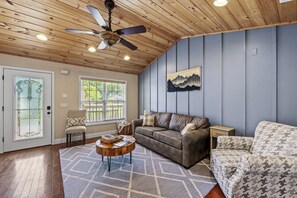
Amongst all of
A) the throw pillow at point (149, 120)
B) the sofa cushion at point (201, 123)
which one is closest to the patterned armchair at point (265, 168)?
the sofa cushion at point (201, 123)

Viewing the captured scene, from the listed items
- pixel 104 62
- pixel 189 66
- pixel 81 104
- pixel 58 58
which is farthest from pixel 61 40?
pixel 189 66

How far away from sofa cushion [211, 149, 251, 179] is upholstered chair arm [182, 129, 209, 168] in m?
0.50

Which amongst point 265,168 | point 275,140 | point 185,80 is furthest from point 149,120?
point 265,168

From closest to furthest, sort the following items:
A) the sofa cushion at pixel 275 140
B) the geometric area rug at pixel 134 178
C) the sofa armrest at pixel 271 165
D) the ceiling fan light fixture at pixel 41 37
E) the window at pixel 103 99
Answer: the sofa armrest at pixel 271 165
the sofa cushion at pixel 275 140
the geometric area rug at pixel 134 178
the ceiling fan light fixture at pixel 41 37
the window at pixel 103 99

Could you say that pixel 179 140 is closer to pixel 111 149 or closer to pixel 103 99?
pixel 111 149

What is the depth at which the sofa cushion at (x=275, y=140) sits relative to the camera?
1.84 m

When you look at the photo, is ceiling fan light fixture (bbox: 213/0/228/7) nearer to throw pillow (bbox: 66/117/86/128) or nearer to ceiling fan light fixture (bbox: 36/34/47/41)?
ceiling fan light fixture (bbox: 36/34/47/41)

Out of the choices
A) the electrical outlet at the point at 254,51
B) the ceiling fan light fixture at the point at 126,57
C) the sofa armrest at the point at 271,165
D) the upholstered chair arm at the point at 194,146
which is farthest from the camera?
the ceiling fan light fixture at the point at 126,57

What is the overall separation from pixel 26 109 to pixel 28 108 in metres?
0.05

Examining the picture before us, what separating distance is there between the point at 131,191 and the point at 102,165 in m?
1.02

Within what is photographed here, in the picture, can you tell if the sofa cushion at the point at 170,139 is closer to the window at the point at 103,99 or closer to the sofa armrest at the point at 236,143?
the sofa armrest at the point at 236,143

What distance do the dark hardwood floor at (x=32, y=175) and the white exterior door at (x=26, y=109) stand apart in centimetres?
38

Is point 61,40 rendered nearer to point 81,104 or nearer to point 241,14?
point 81,104

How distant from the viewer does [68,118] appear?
4297 millimetres
